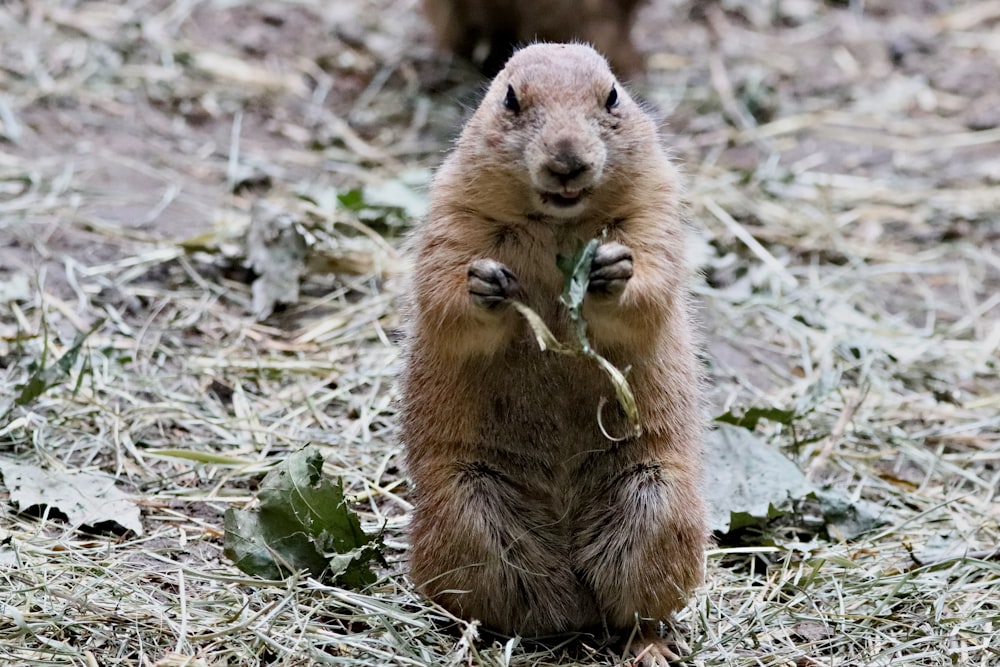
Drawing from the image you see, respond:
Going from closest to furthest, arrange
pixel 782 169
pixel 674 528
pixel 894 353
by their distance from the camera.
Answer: pixel 674 528 → pixel 894 353 → pixel 782 169

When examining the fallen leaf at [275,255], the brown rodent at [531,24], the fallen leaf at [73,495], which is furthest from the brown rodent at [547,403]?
the brown rodent at [531,24]

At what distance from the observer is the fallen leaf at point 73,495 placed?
4512 mm

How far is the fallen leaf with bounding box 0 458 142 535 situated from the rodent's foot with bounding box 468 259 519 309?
1.63m

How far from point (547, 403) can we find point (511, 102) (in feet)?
3.35

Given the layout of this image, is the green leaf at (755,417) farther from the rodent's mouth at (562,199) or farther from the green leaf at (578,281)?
the rodent's mouth at (562,199)

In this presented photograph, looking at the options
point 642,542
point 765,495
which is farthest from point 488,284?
point 765,495

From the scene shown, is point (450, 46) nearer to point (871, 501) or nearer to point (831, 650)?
point (871, 501)

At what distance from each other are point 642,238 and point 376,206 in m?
3.44

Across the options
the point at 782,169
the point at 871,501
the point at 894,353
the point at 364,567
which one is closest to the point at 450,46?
the point at 782,169

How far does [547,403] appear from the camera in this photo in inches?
163

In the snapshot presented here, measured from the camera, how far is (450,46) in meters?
11.0

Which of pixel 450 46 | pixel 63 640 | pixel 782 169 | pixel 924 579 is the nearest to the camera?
pixel 63 640

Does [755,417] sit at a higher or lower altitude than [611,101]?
lower

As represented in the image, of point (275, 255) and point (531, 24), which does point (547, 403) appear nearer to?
point (275, 255)
